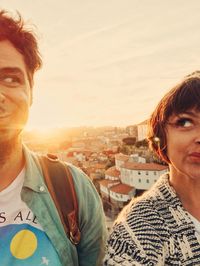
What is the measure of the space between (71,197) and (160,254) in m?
0.48

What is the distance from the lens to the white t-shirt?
1.48 metres

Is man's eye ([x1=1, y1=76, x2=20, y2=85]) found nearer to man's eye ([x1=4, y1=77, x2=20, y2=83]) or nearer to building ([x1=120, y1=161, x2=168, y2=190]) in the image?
man's eye ([x1=4, y1=77, x2=20, y2=83])

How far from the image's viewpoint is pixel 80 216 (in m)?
1.71

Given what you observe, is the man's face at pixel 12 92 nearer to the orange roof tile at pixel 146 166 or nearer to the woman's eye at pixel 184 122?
the woman's eye at pixel 184 122

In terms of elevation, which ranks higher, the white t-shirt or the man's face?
the man's face

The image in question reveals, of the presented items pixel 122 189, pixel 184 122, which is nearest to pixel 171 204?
pixel 184 122

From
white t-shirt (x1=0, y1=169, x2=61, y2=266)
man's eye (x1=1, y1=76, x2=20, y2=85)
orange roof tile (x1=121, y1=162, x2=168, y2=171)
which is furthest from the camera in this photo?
orange roof tile (x1=121, y1=162, x2=168, y2=171)

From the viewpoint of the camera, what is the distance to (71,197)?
1.67m

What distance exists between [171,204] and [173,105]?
398mm

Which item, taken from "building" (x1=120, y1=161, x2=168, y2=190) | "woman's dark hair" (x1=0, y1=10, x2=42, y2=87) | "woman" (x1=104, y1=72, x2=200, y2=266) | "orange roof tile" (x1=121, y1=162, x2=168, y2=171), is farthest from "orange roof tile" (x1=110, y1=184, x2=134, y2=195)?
"woman" (x1=104, y1=72, x2=200, y2=266)

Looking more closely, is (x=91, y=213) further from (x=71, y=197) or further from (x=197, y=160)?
(x=197, y=160)

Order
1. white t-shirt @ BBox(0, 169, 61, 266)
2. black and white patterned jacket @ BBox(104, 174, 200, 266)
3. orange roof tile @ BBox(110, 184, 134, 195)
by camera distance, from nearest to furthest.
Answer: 1. black and white patterned jacket @ BBox(104, 174, 200, 266)
2. white t-shirt @ BBox(0, 169, 61, 266)
3. orange roof tile @ BBox(110, 184, 134, 195)

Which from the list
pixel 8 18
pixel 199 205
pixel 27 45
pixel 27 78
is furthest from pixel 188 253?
pixel 8 18

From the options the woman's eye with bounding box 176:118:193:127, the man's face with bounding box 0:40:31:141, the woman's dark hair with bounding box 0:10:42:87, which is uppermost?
the woman's dark hair with bounding box 0:10:42:87
